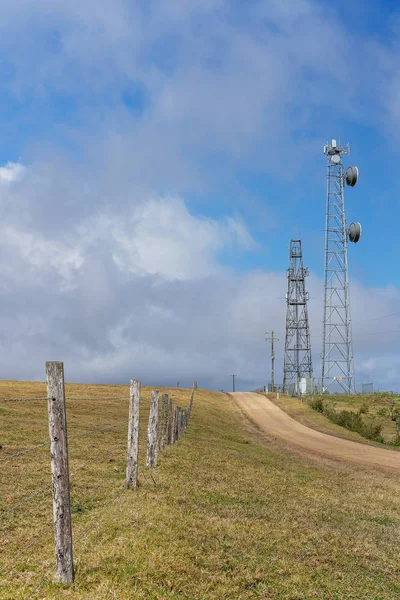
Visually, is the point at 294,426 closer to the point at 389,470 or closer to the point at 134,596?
the point at 389,470

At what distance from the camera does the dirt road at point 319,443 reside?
1147 inches

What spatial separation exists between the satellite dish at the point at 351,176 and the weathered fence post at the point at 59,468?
75096mm

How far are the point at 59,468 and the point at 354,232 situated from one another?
7284 centimetres

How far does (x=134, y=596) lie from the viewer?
765cm

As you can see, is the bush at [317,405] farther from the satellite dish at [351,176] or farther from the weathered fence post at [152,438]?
the weathered fence post at [152,438]

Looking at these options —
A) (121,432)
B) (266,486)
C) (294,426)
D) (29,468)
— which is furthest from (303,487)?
(294,426)

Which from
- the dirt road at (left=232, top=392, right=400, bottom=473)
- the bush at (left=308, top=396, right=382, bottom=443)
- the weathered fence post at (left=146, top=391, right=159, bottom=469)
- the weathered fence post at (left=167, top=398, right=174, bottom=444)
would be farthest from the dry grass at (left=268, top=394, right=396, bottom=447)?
the weathered fence post at (left=146, top=391, right=159, bottom=469)

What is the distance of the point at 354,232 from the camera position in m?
76.2

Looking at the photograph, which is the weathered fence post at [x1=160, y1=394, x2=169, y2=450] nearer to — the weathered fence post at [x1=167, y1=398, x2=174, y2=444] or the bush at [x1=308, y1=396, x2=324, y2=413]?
the weathered fence post at [x1=167, y1=398, x2=174, y2=444]

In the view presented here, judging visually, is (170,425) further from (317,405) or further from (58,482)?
(317,405)

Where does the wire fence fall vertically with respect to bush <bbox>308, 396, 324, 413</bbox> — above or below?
above

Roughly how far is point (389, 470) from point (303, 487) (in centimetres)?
958

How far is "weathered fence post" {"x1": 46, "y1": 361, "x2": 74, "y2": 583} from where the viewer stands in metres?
8.06

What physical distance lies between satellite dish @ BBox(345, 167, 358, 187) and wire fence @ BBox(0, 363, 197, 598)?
59.3 metres
